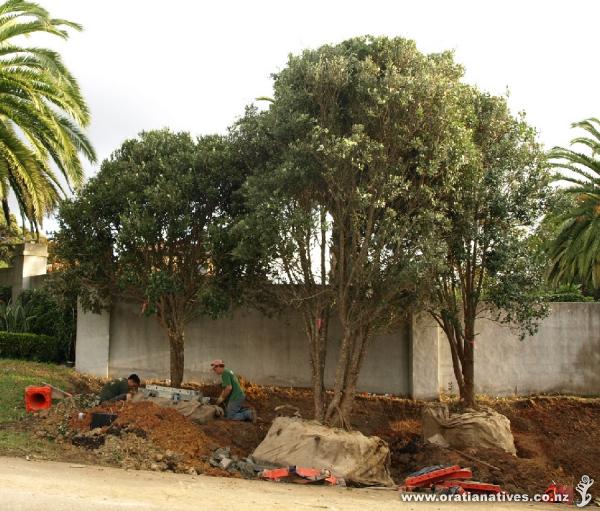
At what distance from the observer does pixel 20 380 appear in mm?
12320

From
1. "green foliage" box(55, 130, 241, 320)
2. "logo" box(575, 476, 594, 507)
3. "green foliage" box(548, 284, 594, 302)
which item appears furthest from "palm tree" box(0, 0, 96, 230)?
"green foliage" box(548, 284, 594, 302)

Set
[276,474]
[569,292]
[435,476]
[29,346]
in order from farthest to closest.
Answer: [569,292], [29,346], [276,474], [435,476]

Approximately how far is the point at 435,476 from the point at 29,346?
9928mm

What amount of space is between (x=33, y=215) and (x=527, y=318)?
12.5m

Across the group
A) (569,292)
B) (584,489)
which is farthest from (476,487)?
(569,292)

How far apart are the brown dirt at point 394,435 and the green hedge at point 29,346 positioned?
3.80 m

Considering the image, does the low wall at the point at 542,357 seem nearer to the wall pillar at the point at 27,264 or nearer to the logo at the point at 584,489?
the logo at the point at 584,489

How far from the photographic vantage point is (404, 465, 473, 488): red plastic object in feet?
29.2

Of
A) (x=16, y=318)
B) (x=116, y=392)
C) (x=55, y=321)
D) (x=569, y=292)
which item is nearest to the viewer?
(x=116, y=392)

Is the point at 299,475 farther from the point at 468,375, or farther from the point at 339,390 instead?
the point at 468,375

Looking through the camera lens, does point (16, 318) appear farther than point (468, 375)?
Yes

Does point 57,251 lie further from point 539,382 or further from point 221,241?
point 539,382

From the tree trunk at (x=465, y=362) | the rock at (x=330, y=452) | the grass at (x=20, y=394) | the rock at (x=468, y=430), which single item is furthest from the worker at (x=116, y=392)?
the tree trunk at (x=465, y=362)

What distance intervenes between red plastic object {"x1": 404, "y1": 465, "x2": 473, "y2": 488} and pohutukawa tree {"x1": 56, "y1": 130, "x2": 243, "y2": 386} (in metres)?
5.11
